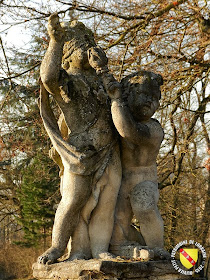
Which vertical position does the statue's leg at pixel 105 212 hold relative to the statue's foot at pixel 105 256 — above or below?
above

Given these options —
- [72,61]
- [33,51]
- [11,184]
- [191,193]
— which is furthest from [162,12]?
[11,184]

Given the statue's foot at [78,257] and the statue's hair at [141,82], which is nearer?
the statue's foot at [78,257]

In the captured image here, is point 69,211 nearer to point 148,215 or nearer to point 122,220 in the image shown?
point 122,220

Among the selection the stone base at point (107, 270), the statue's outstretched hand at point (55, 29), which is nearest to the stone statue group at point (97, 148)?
the statue's outstretched hand at point (55, 29)

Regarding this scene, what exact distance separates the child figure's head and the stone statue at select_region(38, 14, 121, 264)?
224mm

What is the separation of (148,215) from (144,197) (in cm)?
16

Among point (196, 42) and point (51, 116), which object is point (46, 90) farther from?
point (196, 42)

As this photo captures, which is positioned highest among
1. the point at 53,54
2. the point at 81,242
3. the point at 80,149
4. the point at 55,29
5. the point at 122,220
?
the point at 55,29

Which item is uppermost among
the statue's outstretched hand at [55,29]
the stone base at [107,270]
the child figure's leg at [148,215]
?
the statue's outstretched hand at [55,29]

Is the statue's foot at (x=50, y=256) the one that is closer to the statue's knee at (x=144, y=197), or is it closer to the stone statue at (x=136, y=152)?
the stone statue at (x=136, y=152)

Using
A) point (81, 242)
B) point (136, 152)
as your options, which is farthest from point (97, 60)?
point (81, 242)

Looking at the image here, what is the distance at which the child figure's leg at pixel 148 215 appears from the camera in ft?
12.9

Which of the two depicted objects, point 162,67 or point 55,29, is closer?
point 55,29

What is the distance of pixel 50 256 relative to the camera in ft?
12.4
